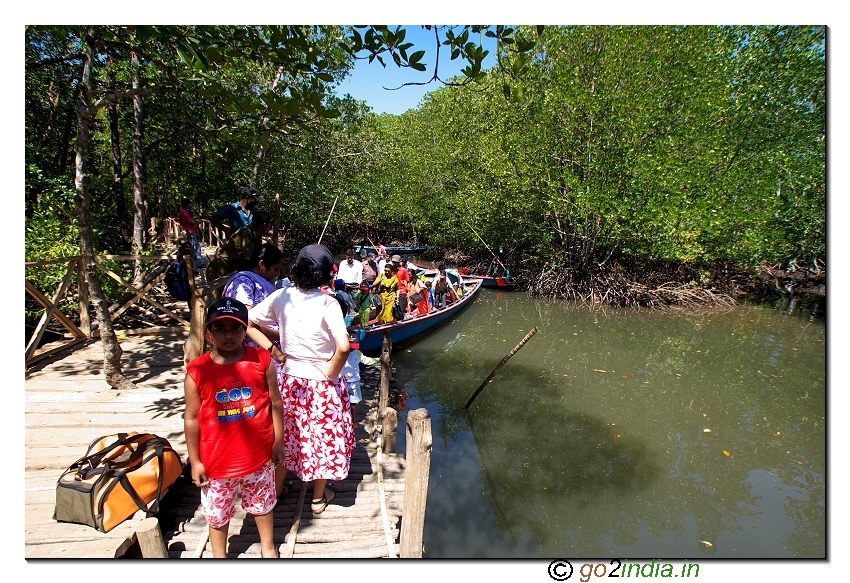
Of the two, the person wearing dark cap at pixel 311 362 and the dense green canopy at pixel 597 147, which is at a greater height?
the dense green canopy at pixel 597 147

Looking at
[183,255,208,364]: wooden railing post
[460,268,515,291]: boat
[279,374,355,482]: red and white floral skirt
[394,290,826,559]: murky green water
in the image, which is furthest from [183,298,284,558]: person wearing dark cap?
[460,268,515,291]: boat

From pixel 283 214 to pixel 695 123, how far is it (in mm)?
13938

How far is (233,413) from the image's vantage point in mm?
2285

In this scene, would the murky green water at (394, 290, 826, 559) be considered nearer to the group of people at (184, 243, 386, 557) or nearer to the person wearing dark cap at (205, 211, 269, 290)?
the group of people at (184, 243, 386, 557)

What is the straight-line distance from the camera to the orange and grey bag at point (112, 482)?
2.51 m

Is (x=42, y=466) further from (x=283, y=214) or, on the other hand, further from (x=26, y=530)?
(x=283, y=214)

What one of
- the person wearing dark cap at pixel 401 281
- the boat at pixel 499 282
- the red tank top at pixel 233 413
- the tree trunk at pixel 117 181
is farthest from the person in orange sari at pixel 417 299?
the red tank top at pixel 233 413

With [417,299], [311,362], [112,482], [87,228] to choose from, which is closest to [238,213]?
[87,228]

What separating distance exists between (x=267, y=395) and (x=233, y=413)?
0.19 meters

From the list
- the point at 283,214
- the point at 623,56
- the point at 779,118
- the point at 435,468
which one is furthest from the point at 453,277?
the point at 779,118

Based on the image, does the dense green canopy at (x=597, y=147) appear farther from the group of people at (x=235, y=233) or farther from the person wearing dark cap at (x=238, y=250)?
the person wearing dark cap at (x=238, y=250)

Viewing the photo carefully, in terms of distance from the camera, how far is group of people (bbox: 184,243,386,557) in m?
2.23

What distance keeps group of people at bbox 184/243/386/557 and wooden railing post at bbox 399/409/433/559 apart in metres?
0.62

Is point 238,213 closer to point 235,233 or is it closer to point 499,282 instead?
point 235,233
